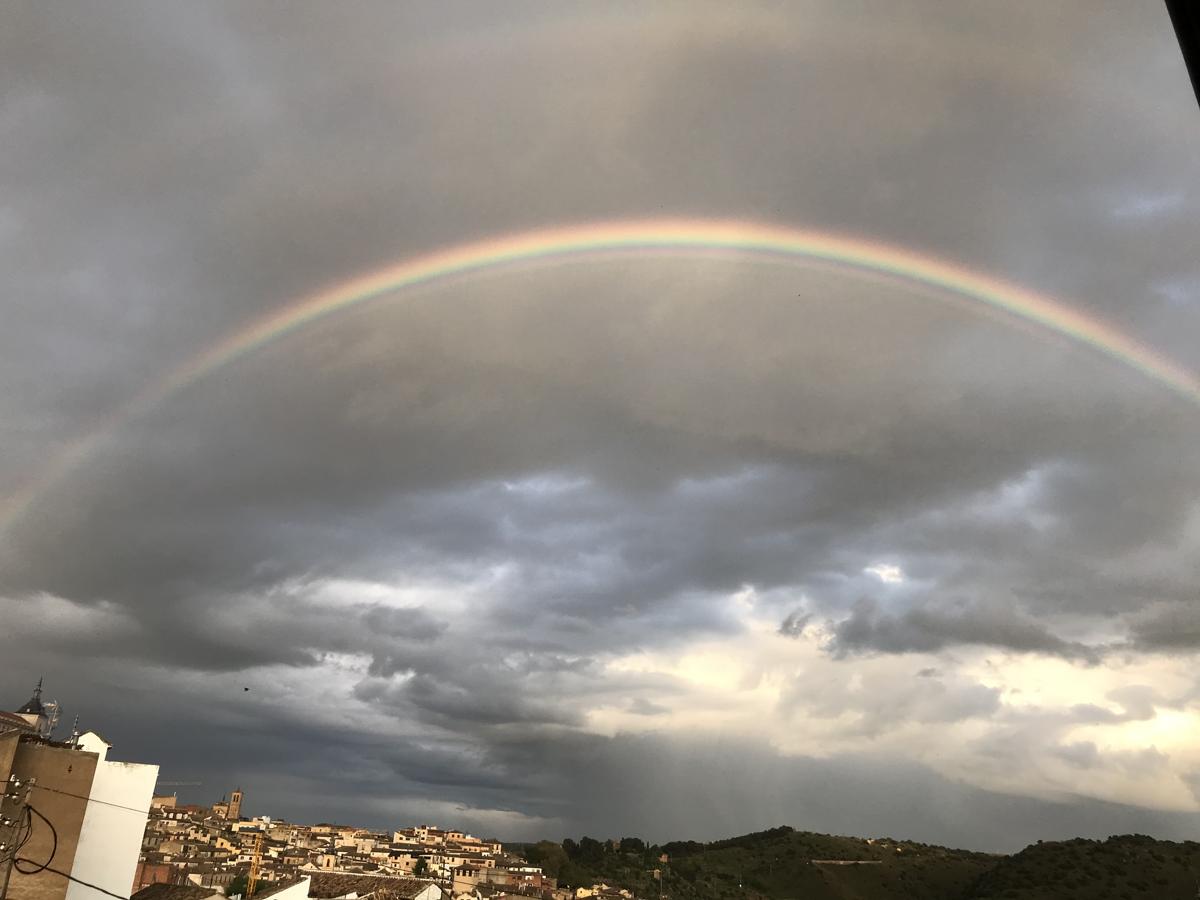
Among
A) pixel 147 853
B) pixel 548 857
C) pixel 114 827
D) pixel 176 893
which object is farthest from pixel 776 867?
pixel 114 827

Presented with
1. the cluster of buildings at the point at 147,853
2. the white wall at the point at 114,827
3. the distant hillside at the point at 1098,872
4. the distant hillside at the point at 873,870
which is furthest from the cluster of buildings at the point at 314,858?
the distant hillside at the point at 1098,872

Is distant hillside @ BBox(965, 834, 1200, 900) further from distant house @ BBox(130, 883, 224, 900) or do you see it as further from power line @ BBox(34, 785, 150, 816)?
power line @ BBox(34, 785, 150, 816)

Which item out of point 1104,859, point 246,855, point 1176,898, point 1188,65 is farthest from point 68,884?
point 1104,859

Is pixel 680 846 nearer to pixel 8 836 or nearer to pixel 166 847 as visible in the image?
pixel 166 847

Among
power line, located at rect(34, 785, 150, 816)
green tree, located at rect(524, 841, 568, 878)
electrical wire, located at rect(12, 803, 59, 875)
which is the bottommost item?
green tree, located at rect(524, 841, 568, 878)

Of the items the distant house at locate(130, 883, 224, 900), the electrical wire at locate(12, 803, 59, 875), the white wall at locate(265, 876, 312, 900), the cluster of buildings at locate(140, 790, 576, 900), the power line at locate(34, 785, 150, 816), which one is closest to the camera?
the electrical wire at locate(12, 803, 59, 875)

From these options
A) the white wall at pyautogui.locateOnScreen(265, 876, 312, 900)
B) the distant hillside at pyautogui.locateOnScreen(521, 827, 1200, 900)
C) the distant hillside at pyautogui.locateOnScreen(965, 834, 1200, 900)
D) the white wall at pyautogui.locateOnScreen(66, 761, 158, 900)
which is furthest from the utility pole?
the distant hillside at pyautogui.locateOnScreen(965, 834, 1200, 900)
